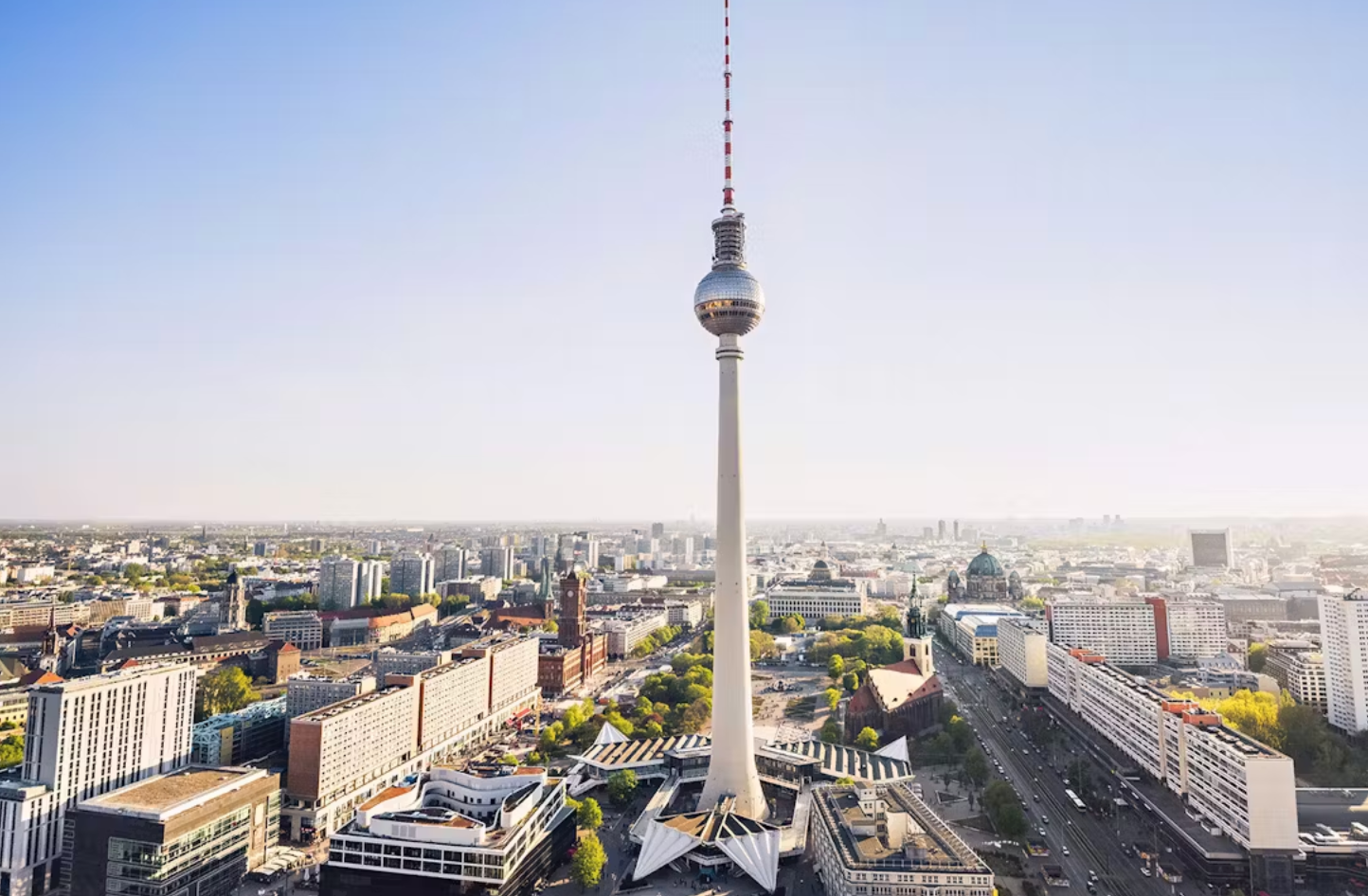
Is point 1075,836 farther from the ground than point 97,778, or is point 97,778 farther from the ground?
point 97,778

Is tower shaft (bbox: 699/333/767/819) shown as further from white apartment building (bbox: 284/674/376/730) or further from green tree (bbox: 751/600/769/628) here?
green tree (bbox: 751/600/769/628)

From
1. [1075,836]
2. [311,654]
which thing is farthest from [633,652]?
[1075,836]

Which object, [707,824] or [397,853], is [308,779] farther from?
[707,824]

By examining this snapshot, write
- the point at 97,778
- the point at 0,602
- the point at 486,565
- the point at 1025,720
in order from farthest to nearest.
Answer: the point at 486,565, the point at 0,602, the point at 1025,720, the point at 97,778

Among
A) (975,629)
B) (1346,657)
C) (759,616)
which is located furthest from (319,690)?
(1346,657)

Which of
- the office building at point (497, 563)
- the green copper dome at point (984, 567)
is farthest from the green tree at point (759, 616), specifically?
the office building at point (497, 563)

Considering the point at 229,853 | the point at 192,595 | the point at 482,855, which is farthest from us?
the point at 192,595

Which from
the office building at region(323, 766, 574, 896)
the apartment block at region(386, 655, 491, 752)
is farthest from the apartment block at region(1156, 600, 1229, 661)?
the office building at region(323, 766, 574, 896)
